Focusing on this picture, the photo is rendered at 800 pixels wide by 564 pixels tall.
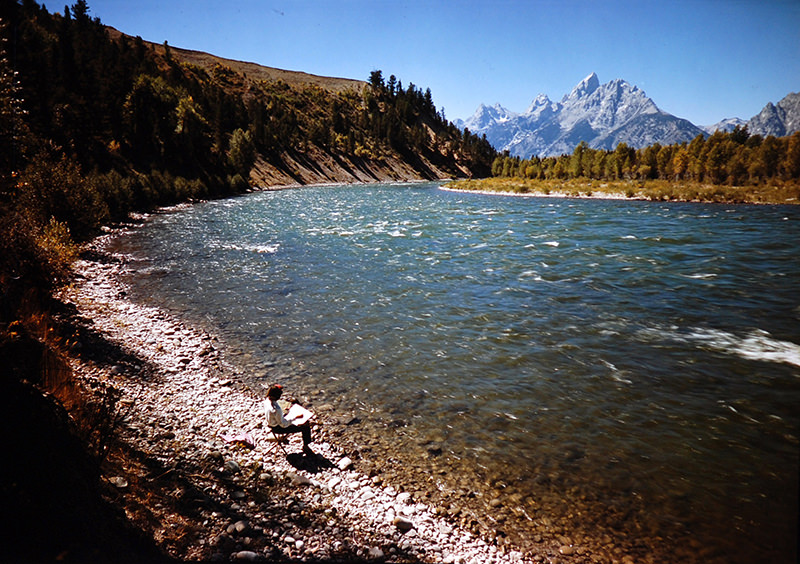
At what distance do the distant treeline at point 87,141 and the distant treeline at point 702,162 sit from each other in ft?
361

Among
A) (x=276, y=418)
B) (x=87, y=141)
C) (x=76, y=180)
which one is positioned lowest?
(x=276, y=418)

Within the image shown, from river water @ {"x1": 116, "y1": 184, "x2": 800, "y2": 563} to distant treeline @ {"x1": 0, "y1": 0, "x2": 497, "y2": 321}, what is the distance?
18.0ft

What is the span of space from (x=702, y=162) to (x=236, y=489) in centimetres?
13069

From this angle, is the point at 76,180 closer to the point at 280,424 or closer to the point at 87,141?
the point at 280,424

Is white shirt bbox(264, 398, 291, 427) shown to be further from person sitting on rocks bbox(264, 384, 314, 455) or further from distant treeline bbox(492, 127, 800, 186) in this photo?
distant treeline bbox(492, 127, 800, 186)

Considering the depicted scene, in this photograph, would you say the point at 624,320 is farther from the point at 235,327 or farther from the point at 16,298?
the point at 16,298

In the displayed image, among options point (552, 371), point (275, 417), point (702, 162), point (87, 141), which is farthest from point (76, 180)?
point (702, 162)

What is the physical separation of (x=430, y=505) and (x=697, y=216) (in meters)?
53.9

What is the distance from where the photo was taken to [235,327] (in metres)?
15.1

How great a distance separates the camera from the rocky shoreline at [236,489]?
576 cm

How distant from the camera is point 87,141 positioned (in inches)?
2232

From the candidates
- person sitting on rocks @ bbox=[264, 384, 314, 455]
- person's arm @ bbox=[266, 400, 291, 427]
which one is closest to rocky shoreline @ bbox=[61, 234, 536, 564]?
person sitting on rocks @ bbox=[264, 384, 314, 455]

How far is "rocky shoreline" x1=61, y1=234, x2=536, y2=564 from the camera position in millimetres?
5762

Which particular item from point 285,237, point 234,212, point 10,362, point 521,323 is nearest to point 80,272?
point 285,237
